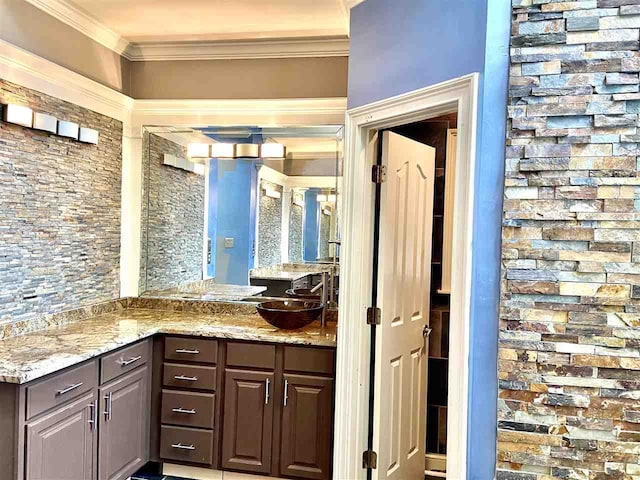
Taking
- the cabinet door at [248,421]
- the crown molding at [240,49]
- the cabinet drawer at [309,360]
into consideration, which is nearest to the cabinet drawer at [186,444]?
the cabinet door at [248,421]

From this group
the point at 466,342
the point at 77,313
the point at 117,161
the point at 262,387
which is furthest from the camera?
the point at 117,161

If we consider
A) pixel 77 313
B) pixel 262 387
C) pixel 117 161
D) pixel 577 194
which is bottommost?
pixel 262 387

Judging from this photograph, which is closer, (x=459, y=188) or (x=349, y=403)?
(x=459, y=188)

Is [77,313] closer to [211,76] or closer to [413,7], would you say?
[211,76]

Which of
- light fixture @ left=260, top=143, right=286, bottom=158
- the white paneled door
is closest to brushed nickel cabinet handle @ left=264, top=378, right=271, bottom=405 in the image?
the white paneled door

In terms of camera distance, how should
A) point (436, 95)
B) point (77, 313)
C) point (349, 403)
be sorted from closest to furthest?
1. point (436, 95)
2. point (349, 403)
3. point (77, 313)

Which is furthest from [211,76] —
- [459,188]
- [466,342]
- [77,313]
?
[466,342]

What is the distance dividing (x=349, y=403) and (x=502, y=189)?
4.30 ft

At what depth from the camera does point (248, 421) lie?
2.87 m

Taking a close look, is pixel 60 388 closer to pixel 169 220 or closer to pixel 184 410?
pixel 184 410

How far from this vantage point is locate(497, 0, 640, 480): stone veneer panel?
1.61m

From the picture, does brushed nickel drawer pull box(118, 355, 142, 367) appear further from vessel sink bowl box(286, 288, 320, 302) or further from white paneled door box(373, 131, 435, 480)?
white paneled door box(373, 131, 435, 480)

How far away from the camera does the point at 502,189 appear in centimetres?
171

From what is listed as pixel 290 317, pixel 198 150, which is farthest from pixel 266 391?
pixel 198 150
